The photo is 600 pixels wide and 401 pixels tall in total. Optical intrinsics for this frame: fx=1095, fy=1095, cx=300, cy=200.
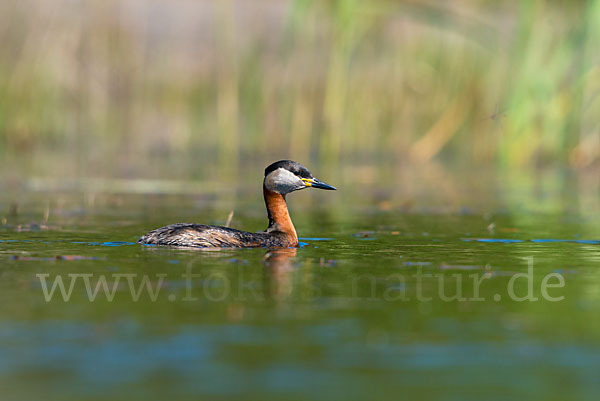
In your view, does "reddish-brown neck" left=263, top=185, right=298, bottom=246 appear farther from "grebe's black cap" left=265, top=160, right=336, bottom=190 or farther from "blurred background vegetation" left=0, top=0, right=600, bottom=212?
"blurred background vegetation" left=0, top=0, right=600, bottom=212

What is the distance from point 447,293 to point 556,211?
8.37m

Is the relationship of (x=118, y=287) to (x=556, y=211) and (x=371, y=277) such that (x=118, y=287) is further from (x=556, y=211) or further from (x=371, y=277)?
(x=556, y=211)

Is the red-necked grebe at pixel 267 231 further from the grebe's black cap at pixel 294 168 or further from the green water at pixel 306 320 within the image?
the green water at pixel 306 320

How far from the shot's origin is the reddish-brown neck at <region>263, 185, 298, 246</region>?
11.1m

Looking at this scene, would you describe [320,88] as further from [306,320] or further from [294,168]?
[306,320]

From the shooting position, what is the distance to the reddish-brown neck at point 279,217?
11109 mm

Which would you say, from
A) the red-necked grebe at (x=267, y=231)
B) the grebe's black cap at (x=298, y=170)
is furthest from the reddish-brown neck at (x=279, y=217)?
the grebe's black cap at (x=298, y=170)

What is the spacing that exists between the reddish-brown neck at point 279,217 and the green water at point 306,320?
287mm

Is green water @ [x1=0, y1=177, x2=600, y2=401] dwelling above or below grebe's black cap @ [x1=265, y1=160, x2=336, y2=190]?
below

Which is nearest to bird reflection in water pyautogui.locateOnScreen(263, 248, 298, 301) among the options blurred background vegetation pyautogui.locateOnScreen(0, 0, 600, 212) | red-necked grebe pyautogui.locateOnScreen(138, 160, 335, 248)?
red-necked grebe pyautogui.locateOnScreen(138, 160, 335, 248)

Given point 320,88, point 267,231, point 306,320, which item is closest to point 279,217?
point 267,231

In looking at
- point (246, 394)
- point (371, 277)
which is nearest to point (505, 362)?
point (246, 394)

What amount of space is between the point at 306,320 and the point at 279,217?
15.1 ft

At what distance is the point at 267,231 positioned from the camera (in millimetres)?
11219
